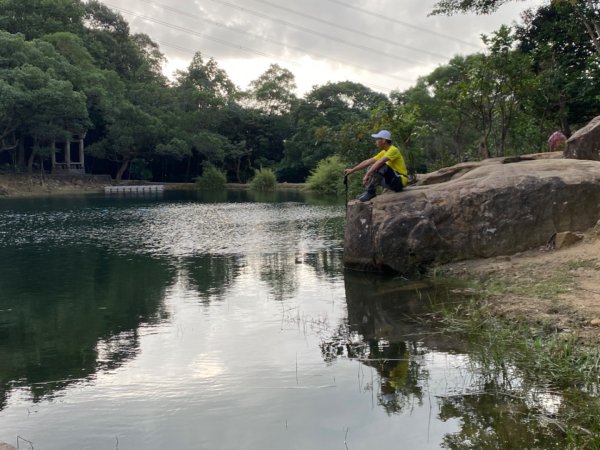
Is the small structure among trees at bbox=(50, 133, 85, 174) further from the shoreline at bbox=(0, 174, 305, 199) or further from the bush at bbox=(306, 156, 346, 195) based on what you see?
the bush at bbox=(306, 156, 346, 195)

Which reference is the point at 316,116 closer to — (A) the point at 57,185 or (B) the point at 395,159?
(A) the point at 57,185

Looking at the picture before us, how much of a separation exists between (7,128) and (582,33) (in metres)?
34.4

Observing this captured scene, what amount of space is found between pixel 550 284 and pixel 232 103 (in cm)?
5016

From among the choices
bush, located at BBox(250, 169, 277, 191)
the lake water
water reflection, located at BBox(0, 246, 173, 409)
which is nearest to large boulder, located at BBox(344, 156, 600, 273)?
the lake water

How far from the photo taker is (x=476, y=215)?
974 cm

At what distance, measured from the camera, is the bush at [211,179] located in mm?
50406

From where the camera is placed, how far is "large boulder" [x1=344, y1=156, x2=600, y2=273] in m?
9.42

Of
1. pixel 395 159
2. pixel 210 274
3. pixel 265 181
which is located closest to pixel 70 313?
pixel 210 274

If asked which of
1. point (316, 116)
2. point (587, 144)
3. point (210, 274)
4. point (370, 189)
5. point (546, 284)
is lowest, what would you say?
point (210, 274)

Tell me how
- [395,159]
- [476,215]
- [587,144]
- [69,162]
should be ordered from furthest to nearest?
[69,162] < [587,144] < [395,159] < [476,215]

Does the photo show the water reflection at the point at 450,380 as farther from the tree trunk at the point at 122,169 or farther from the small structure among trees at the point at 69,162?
the tree trunk at the point at 122,169

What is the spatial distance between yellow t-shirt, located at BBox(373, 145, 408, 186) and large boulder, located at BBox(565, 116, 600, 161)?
3.84 metres

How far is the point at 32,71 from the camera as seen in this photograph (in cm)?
3694

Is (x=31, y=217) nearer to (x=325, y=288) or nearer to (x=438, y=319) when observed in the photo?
(x=325, y=288)
